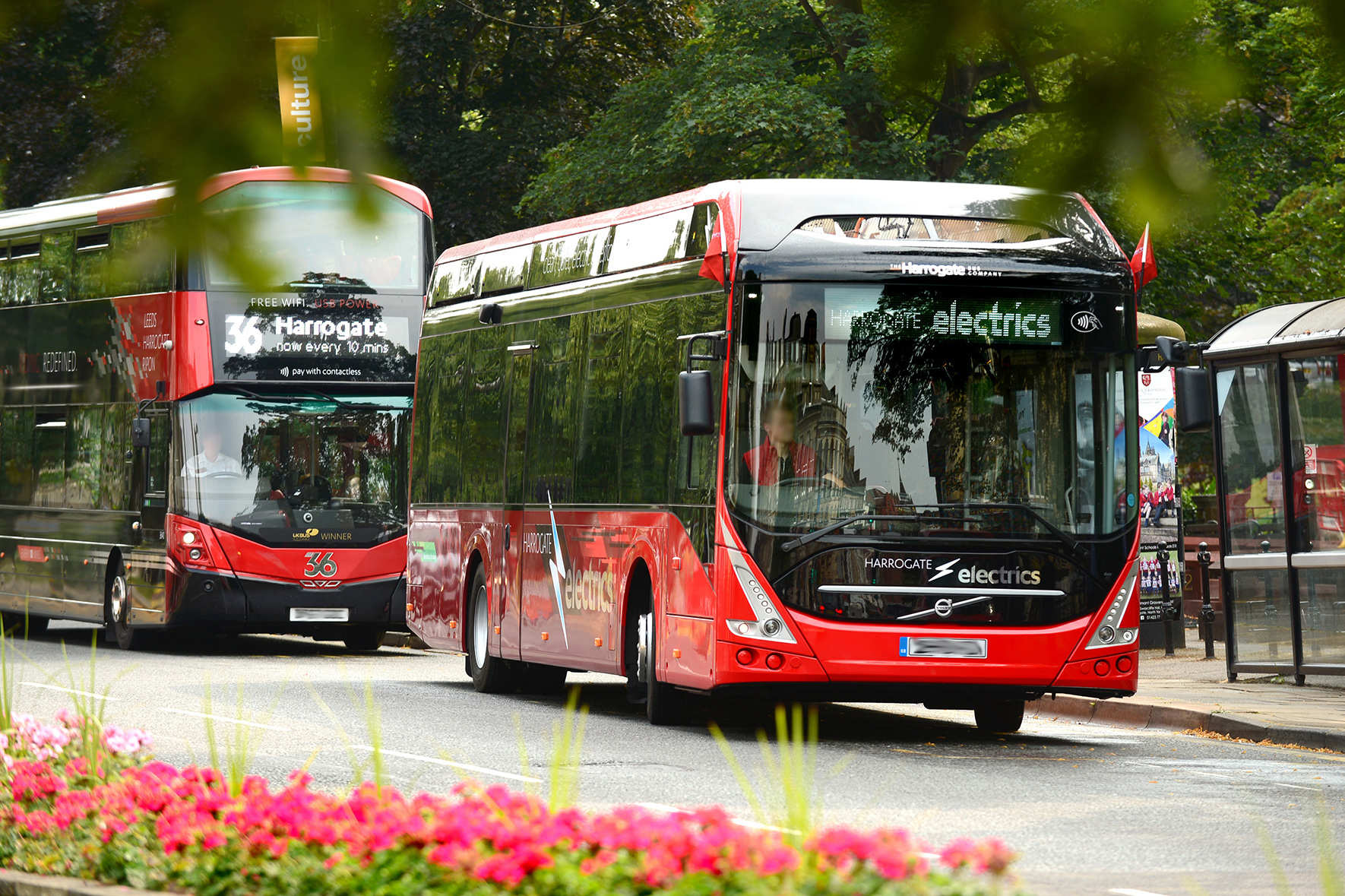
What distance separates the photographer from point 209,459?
2294 centimetres

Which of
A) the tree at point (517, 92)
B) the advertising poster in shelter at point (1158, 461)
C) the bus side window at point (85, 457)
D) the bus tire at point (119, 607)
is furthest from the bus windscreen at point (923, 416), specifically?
the bus side window at point (85, 457)

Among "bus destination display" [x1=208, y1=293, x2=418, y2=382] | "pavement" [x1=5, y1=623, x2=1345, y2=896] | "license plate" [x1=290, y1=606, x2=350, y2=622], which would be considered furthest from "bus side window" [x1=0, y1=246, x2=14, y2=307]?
"pavement" [x1=5, y1=623, x2=1345, y2=896]

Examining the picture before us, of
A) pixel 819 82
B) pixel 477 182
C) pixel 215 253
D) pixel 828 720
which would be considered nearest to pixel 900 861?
pixel 215 253

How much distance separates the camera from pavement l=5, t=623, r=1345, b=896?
31.2 ft

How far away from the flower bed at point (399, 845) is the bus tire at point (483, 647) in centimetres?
970

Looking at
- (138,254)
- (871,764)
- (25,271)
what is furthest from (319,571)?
(138,254)

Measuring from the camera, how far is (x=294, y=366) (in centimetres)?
2311

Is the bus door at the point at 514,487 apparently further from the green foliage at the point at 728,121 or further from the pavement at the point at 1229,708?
the green foliage at the point at 728,121

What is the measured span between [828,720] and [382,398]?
864 cm

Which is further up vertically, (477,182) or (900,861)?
(477,182)

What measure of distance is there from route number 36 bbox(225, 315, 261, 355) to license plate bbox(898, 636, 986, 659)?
10.2 metres

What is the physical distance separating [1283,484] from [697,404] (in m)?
6.34

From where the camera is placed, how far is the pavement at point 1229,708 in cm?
1491

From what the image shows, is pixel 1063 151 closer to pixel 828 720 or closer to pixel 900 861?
pixel 900 861
